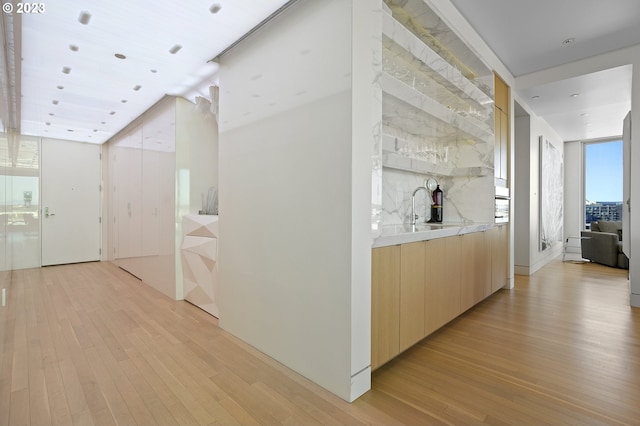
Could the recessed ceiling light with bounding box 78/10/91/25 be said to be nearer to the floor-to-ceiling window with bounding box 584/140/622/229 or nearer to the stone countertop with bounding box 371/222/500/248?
the stone countertop with bounding box 371/222/500/248

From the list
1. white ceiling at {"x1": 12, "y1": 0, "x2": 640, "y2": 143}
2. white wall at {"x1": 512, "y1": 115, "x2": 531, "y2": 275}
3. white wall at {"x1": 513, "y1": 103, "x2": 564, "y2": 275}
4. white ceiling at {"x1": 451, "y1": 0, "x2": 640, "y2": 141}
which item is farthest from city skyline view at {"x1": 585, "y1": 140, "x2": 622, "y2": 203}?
white wall at {"x1": 512, "y1": 115, "x2": 531, "y2": 275}

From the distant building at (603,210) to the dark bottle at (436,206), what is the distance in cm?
693

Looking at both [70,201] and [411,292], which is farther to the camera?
[70,201]

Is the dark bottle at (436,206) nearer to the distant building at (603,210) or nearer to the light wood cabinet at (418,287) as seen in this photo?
the light wood cabinet at (418,287)

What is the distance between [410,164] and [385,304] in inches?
63.7

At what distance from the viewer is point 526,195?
17.6 ft

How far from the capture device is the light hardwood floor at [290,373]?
5.54ft

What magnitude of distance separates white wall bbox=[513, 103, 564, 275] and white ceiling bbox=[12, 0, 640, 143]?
0.55 meters

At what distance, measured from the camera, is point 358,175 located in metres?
1.84

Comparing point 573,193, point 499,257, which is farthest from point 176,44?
point 573,193

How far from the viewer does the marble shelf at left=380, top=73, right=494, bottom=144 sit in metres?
2.43

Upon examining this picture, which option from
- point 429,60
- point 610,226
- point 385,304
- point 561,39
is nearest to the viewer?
point 385,304

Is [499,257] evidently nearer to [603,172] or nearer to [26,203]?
[603,172]

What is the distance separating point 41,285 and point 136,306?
2379mm
